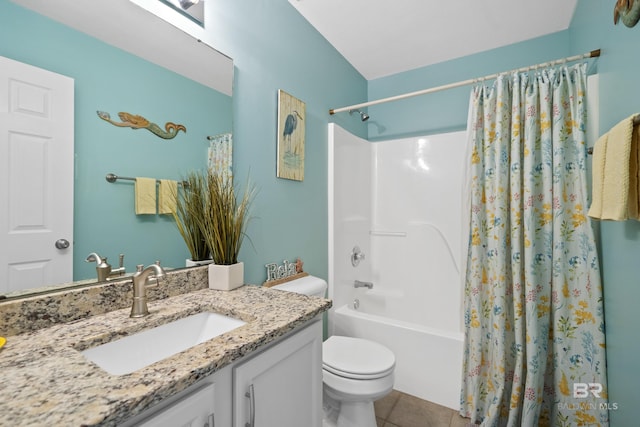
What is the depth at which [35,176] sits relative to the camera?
0.77 m

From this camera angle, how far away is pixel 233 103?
138cm

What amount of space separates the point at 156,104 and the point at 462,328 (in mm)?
2115

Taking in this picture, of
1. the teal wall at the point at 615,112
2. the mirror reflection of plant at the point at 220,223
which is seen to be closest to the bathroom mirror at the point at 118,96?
the mirror reflection of plant at the point at 220,223

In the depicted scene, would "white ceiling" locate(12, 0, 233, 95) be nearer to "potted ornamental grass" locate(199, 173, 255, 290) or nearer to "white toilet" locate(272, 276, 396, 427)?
"potted ornamental grass" locate(199, 173, 255, 290)

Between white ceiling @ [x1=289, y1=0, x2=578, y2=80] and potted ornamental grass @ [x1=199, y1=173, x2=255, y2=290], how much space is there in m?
1.39

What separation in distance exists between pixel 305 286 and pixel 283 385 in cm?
79

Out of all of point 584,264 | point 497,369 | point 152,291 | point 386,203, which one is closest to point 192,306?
point 152,291

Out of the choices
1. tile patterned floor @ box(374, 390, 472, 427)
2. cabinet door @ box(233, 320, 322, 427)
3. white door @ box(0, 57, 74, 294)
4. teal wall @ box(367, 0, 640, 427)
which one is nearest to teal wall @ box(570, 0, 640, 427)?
teal wall @ box(367, 0, 640, 427)

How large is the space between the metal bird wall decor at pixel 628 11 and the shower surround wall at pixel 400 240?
4.03ft

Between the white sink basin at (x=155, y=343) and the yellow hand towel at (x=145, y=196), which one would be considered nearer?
the white sink basin at (x=155, y=343)

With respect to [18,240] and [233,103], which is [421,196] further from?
[18,240]

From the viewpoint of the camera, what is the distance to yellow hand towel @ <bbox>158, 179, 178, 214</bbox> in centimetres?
106

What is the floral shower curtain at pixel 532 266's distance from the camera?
142cm

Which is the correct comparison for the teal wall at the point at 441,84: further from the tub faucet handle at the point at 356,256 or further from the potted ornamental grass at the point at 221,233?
the potted ornamental grass at the point at 221,233
